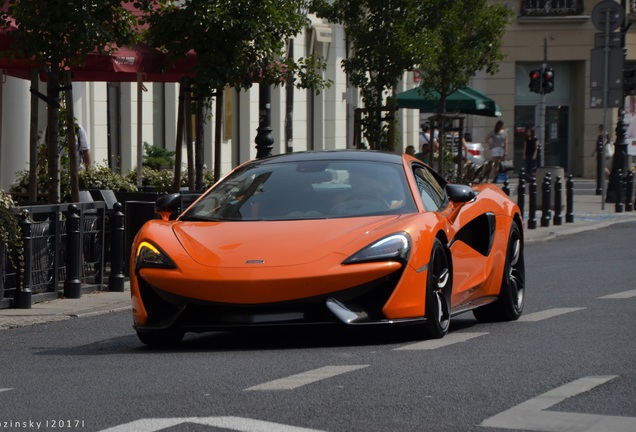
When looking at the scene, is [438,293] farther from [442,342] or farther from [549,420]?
[549,420]

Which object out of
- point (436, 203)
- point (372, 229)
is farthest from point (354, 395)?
point (436, 203)

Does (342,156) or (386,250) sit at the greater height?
(342,156)

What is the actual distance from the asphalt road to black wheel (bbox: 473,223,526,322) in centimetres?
14

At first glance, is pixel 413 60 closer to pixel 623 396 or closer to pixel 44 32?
pixel 44 32

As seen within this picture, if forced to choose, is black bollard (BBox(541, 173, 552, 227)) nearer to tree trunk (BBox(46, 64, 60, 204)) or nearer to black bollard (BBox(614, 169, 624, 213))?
black bollard (BBox(614, 169, 624, 213))

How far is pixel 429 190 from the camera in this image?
10.5 m

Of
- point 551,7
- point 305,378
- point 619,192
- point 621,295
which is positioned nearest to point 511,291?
point 621,295

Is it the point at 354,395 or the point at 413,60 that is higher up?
the point at 413,60

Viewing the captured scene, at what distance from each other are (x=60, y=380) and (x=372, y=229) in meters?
2.23

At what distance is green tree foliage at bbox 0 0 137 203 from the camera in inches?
589

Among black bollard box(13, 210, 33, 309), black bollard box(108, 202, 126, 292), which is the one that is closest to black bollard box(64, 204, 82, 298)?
black bollard box(108, 202, 126, 292)

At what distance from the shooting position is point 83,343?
33.9ft

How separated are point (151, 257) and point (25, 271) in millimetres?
3970

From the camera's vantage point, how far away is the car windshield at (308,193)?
9898mm
